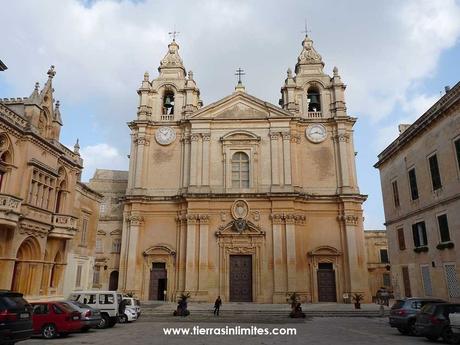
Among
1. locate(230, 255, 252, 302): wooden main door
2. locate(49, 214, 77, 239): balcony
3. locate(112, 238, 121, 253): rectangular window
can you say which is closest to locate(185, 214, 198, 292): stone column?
locate(230, 255, 252, 302): wooden main door

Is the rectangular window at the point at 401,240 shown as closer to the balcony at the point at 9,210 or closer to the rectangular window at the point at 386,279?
the balcony at the point at 9,210

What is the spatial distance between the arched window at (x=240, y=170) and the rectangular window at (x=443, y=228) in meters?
15.2

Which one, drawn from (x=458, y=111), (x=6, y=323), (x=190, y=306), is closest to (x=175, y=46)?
(x=190, y=306)

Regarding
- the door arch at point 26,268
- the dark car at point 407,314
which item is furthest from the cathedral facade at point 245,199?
the dark car at point 407,314

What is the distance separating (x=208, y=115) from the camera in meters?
32.6

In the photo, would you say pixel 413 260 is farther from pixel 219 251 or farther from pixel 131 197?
pixel 131 197

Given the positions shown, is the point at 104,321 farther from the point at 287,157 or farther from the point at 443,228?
the point at 287,157

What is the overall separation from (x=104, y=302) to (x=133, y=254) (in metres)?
12.9

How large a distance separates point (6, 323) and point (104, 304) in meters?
7.53

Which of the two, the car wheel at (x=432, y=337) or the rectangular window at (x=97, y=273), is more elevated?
the rectangular window at (x=97, y=273)

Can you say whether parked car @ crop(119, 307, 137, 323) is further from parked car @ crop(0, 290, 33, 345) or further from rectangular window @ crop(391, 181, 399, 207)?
rectangular window @ crop(391, 181, 399, 207)

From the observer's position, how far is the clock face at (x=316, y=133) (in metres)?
31.9

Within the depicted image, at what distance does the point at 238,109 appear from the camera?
3294 centimetres

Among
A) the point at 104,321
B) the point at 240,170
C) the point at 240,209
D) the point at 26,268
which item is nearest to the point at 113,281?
the point at 240,209
